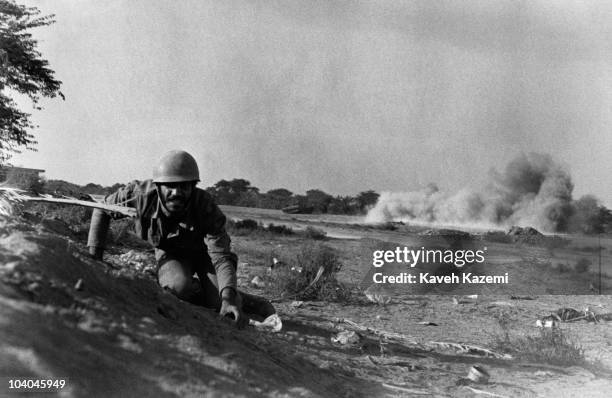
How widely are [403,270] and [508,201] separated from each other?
47.6ft

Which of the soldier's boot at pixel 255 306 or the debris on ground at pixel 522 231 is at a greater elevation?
the debris on ground at pixel 522 231

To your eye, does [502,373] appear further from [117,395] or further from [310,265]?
[310,265]

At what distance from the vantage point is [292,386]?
11.3ft

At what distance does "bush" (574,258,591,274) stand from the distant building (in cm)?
1169

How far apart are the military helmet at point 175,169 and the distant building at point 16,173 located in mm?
8136

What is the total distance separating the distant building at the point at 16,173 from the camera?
11867mm

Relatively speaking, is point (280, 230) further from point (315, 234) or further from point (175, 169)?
point (175, 169)

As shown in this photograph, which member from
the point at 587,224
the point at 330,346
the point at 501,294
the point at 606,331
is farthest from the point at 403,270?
the point at 587,224

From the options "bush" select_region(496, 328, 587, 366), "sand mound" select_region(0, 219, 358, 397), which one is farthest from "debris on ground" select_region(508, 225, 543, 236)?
"sand mound" select_region(0, 219, 358, 397)

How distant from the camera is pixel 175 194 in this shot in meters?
4.64

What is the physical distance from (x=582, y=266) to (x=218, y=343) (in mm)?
12193

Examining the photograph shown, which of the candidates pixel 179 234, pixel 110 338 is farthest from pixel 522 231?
pixel 110 338

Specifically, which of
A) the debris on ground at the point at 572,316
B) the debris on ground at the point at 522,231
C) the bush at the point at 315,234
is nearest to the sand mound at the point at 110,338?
the debris on ground at the point at 572,316

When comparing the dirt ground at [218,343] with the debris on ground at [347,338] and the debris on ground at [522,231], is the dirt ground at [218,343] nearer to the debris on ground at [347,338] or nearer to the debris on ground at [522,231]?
the debris on ground at [347,338]
